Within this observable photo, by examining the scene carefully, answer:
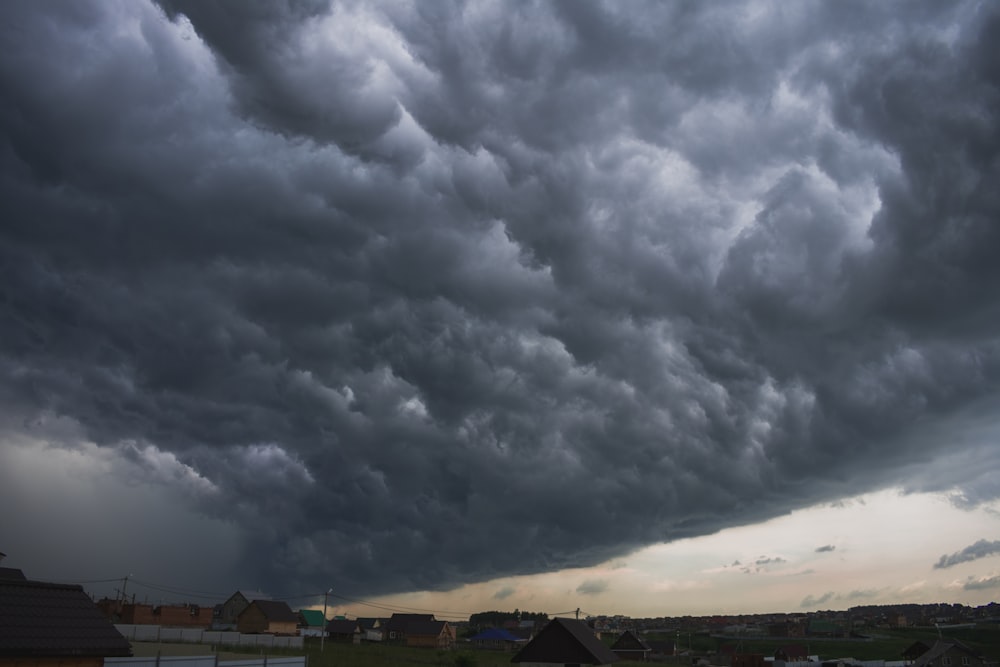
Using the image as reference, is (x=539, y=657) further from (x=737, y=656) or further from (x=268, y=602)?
(x=268, y=602)

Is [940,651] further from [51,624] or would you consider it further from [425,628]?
[51,624]

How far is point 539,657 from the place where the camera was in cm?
6319

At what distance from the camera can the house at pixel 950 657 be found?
9425 centimetres

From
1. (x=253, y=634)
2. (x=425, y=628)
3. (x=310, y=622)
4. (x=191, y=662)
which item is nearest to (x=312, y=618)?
(x=310, y=622)

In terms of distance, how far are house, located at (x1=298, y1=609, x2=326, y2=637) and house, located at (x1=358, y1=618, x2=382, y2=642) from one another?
370 inches

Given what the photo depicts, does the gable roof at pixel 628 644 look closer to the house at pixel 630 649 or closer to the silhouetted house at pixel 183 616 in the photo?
the house at pixel 630 649

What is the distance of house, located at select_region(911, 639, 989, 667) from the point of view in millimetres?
94250

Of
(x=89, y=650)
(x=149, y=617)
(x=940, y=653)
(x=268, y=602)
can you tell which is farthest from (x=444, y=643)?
(x=89, y=650)

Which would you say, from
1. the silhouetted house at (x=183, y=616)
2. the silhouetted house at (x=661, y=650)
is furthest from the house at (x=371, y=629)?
the silhouetted house at (x=661, y=650)

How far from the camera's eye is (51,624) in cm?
2716

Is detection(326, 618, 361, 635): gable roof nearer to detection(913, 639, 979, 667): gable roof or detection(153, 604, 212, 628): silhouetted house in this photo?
detection(153, 604, 212, 628): silhouetted house

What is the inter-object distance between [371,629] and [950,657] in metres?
117

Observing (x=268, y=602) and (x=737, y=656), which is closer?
(x=737, y=656)

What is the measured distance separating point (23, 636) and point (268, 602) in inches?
4805
